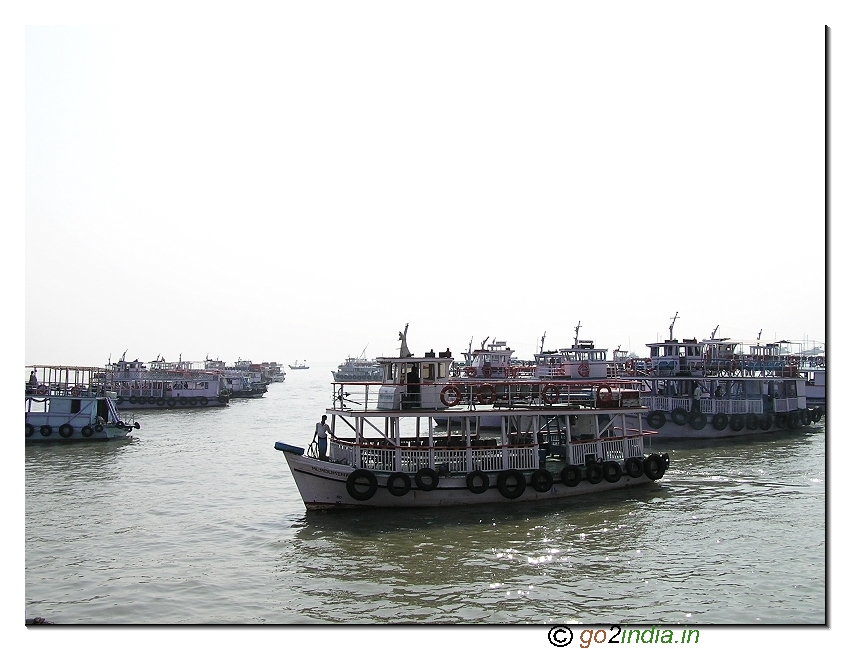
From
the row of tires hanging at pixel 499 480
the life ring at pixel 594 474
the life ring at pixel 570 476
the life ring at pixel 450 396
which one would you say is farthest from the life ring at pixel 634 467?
the life ring at pixel 450 396

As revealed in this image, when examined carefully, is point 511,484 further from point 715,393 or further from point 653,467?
point 715,393

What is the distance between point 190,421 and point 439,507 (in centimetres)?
4105

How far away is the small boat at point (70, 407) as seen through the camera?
4141 centimetres

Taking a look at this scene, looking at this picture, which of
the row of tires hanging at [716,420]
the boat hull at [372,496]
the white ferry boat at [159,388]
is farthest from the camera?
the white ferry boat at [159,388]

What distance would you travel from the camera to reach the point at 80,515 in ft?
78.3

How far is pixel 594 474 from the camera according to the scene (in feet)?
78.0

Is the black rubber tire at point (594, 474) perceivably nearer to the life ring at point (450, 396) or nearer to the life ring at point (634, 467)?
the life ring at point (634, 467)

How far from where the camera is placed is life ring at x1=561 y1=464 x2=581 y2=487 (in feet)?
76.3

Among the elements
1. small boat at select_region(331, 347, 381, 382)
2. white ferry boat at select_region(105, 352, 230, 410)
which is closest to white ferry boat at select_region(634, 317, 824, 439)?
white ferry boat at select_region(105, 352, 230, 410)

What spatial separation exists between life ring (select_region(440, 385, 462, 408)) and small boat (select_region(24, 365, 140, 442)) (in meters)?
27.6

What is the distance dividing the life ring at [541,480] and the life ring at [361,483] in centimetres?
475

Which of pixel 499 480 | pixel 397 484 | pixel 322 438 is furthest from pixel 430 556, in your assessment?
pixel 322 438

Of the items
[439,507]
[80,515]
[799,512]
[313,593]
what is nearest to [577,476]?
[439,507]

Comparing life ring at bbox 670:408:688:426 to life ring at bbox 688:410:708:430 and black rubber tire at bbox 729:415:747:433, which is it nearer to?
life ring at bbox 688:410:708:430
